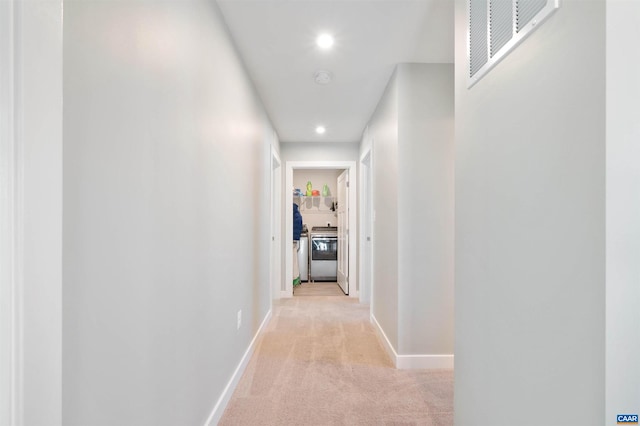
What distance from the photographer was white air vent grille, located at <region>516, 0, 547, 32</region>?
1096mm

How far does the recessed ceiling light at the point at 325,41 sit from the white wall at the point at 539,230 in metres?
1.16

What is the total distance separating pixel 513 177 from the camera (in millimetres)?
1253

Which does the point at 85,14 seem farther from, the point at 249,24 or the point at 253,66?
the point at 253,66

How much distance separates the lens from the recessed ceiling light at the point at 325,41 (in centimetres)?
242

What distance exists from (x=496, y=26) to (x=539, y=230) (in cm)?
77

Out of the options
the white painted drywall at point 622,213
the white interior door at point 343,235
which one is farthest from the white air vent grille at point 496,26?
the white interior door at point 343,235

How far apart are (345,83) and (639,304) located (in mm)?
2815

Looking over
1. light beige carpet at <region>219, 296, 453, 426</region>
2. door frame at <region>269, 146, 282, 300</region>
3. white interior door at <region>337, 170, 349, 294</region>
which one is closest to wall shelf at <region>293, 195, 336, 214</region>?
white interior door at <region>337, 170, 349, 294</region>

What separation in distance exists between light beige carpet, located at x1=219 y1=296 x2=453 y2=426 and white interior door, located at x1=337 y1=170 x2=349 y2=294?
1.94 m

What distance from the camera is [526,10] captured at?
45.6 inches
